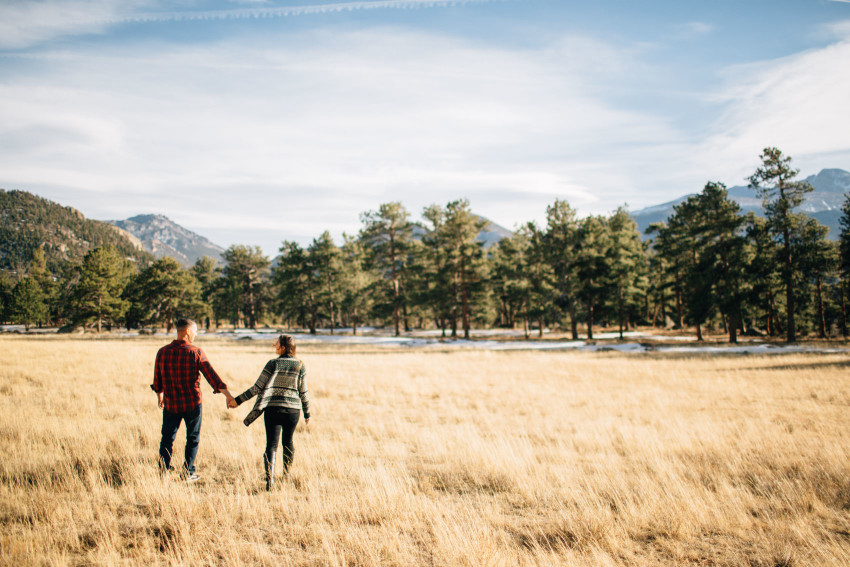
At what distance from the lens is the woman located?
5512 millimetres

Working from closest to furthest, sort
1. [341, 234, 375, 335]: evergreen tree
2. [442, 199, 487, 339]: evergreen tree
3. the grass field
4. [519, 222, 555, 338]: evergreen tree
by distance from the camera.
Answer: the grass field → [442, 199, 487, 339]: evergreen tree → [519, 222, 555, 338]: evergreen tree → [341, 234, 375, 335]: evergreen tree

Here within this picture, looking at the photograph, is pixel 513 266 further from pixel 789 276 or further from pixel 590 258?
pixel 789 276

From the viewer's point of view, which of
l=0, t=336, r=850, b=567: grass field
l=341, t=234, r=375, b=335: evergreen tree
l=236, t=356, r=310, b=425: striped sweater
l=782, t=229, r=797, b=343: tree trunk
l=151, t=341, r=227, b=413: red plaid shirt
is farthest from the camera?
l=341, t=234, r=375, b=335: evergreen tree

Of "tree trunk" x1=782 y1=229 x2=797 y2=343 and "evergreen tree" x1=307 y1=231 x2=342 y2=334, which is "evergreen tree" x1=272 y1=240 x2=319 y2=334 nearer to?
"evergreen tree" x1=307 y1=231 x2=342 y2=334

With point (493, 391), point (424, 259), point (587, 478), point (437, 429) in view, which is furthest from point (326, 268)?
point (587, 478)

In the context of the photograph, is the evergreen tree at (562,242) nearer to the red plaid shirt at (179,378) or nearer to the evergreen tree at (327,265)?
the evergreen tree at (327,265)

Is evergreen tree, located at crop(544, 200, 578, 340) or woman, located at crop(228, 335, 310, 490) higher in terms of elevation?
evergreen tree, located at crop(544, 200, 578, 340)

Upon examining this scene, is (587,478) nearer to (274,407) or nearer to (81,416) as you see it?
(274,407)

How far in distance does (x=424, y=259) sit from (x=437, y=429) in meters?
37.7

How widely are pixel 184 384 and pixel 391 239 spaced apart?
143 feet

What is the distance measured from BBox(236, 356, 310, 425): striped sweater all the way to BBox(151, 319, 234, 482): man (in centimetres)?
41

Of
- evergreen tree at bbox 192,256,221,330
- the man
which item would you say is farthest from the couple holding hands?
evergreen tree at bbox 192,256,221,330

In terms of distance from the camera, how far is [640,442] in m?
8.04

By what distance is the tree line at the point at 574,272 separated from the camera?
109ft
